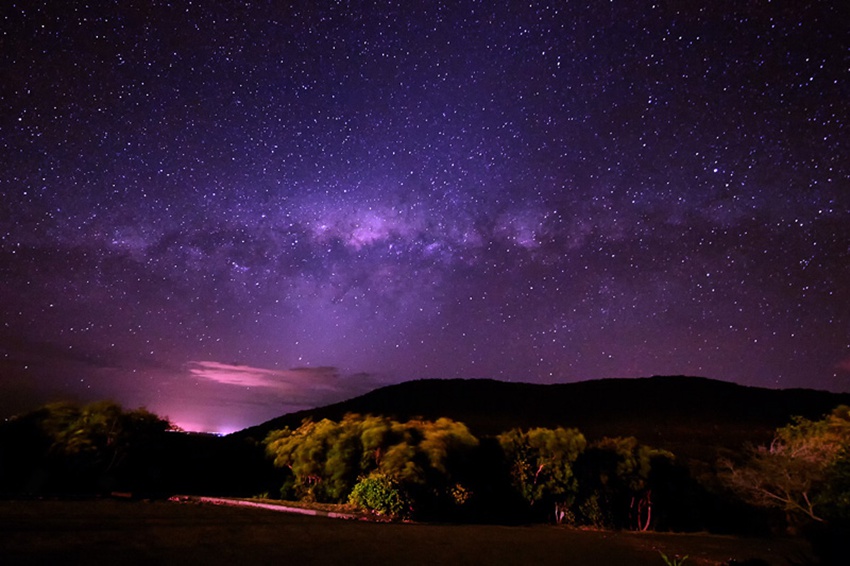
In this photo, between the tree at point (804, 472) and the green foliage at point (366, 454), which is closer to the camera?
the tree at point (804, 472)

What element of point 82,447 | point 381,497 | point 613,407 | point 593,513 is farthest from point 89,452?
point 613,407

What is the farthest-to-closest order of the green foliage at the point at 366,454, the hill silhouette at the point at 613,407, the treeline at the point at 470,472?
the hill silhouette at the point at 613,407 < the green foliage at the point at 366,454 < the treeline at the point at 470,472

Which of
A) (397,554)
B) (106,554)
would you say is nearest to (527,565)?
(397,554)

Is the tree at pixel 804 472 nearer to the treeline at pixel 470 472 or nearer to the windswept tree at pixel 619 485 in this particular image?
the windswept tree at pixel 619 485

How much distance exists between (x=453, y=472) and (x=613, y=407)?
41431 mm

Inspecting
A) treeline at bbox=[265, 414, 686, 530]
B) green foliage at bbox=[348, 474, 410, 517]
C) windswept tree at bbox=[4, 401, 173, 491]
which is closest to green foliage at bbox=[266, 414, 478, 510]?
treeline at bbox=[265, 414, 686, 530]

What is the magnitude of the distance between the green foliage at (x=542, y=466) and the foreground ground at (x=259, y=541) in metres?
5.18

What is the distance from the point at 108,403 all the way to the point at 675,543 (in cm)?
1736

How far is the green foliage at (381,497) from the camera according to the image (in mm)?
15703

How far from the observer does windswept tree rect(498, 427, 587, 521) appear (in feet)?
66.9

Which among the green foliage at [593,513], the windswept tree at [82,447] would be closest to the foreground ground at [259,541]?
the windswept tree at [82,447]

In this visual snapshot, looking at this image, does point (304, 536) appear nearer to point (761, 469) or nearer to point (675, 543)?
point (675, 543)

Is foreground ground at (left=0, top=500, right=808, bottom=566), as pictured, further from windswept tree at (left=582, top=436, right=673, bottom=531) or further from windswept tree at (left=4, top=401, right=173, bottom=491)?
windswept tree at (left=582, top=436, right=673, bottom=531)

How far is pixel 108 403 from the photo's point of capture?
16.9 meters
